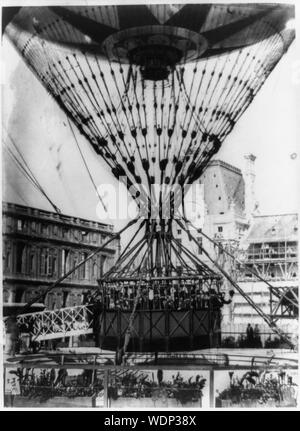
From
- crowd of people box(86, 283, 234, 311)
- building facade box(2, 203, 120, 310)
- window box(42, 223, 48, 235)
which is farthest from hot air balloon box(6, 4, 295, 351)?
window box(42, 223, 48, 235)

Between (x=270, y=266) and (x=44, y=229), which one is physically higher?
(x=44, y=229)

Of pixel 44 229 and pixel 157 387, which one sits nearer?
pixel 157 387

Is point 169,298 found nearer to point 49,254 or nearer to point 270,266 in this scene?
point 270,266

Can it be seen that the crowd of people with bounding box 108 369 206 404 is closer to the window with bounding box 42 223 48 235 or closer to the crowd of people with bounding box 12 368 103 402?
the crowd of people with bounding box 12 368 103 402

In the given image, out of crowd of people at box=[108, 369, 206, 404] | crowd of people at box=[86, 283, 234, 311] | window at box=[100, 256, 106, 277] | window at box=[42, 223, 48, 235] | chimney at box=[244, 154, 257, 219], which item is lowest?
crowd of people at box=[108, 369, 206, 404]

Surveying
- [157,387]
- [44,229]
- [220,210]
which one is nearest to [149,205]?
[220,210]

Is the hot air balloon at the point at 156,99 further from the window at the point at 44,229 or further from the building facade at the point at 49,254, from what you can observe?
the window at the point at 44,229
